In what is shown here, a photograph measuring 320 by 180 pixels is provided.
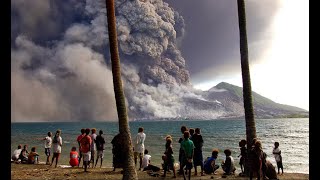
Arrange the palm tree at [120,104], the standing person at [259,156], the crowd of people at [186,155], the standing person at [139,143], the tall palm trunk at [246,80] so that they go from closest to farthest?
the palm tree at [120,104] → the standing person at [259,156] → the crowd of people at [186,155] → the tall palm trunk at [246,80] → the standing person at [139,143]

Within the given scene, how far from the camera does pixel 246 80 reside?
51.2 feet

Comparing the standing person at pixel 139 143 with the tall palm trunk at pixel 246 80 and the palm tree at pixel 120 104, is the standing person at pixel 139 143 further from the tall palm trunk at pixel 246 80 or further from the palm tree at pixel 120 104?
the tall palm trunk at pixel 246 80

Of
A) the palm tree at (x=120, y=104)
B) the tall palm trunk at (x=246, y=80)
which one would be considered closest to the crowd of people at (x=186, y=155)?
Answer: the palm tree at (x=120, y=104)

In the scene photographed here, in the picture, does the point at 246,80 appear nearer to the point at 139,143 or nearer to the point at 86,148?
the point at 139,143

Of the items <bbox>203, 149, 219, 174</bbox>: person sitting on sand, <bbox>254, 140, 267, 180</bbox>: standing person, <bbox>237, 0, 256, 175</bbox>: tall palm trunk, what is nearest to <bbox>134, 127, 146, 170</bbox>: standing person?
<bbox>203, 149, 219, 174</bbox>: person sitting on sand

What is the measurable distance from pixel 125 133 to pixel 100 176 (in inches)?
164

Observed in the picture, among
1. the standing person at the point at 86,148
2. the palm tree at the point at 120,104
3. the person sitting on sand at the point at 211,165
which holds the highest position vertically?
the palm tree at the point at 120,104

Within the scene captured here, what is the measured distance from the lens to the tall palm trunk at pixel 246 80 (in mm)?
15195

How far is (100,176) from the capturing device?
52.2 feet
